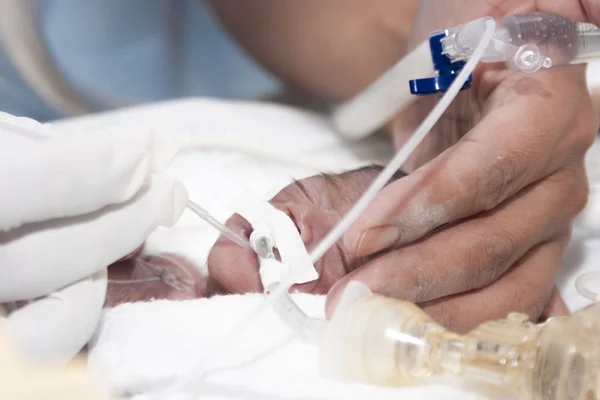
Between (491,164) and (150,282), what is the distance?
35 centimetres

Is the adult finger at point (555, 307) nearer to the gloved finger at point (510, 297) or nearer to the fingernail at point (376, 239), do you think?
the gloved finger at point (510, 297)

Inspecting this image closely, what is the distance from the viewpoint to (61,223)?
44cm

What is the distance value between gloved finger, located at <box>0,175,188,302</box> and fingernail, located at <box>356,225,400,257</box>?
0.58ft

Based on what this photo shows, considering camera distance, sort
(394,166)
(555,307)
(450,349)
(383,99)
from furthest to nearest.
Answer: (383,99), (555,307), (394,166), (450,349)

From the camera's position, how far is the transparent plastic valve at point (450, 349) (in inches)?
14.4

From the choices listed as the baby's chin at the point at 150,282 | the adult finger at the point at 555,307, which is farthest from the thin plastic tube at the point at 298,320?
the adult finger at the point at 555,307

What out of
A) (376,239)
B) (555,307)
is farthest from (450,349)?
(555,307)

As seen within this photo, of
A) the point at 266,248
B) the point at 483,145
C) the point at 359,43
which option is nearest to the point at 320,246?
the point at 266,248

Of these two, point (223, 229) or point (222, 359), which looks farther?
point (223, 229)

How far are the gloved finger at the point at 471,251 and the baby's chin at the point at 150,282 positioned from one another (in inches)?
7.0

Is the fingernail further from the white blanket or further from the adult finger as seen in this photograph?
the adult finger

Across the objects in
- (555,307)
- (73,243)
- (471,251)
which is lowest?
(555,307)

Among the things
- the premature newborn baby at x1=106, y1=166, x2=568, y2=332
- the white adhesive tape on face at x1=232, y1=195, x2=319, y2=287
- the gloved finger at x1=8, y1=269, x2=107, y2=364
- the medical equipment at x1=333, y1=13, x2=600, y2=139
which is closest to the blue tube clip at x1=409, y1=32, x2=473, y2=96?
the medical equipment at x1=333, y1=13, x2=600, y2=139

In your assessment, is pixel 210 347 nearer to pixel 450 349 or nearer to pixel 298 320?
pixel 298 320
